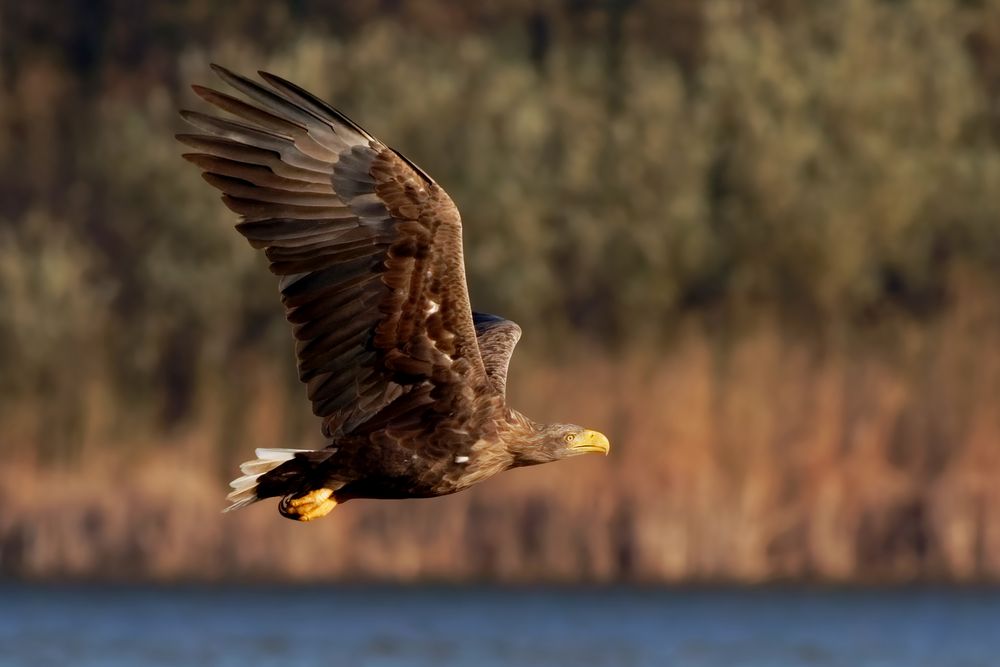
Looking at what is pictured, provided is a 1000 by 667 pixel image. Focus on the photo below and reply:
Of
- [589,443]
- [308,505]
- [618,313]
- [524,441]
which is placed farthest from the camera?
[618,313]

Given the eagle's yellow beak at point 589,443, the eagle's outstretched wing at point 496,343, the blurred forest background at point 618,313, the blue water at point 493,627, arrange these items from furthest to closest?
the blurred forest background at point 618,313, the blue water at point 493,627, the eagle's outstretched wing at point 496,343, the eagle's yellow beak at point 589,443

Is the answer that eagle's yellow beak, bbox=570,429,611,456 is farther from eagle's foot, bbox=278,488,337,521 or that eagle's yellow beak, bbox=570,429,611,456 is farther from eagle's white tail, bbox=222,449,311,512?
eagle's white tail, bbox=222,449,311,512

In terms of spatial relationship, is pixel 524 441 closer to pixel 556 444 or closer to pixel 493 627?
pixel 556 444

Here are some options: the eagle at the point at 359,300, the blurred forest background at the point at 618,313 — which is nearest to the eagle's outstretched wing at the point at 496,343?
the eagle at the point at 359,300

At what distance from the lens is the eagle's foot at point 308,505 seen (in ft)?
32.8

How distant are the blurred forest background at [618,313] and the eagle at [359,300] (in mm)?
13065

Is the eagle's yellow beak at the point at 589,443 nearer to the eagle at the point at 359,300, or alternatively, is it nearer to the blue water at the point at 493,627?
the eagle at the point at 359,300

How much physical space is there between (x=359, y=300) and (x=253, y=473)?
0.86 m

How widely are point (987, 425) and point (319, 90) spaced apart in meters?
8.80

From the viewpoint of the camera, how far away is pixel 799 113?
27750 mm

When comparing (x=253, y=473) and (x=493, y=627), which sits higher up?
(x=253, y=473)

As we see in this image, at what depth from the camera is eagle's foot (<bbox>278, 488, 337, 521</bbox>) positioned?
32.8ft

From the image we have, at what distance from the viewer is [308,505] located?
9.99 meters

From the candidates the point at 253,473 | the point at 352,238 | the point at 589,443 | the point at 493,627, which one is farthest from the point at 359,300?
the point at 493,627
